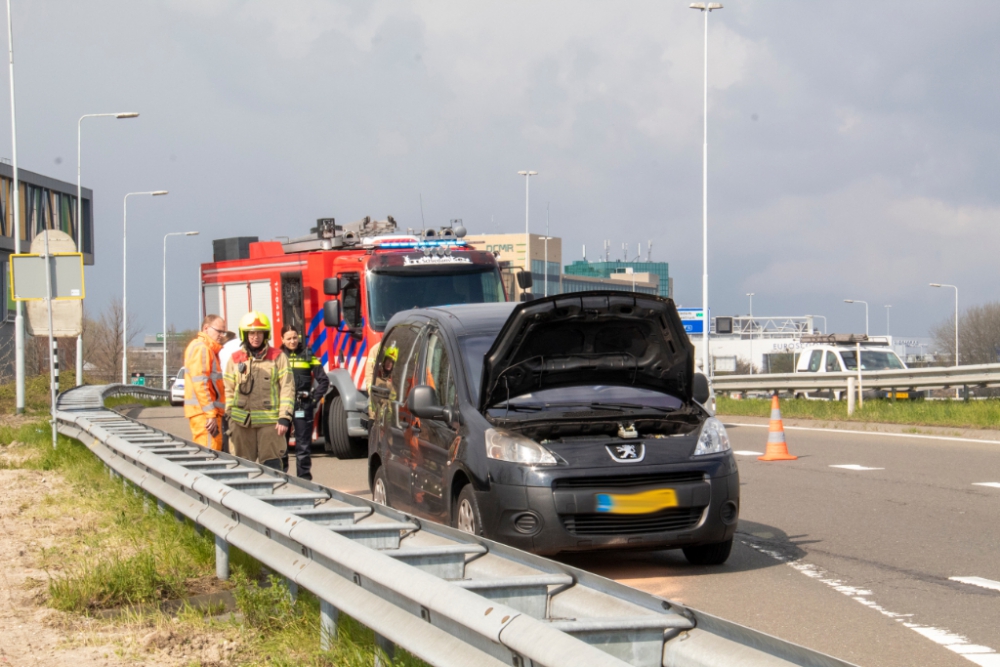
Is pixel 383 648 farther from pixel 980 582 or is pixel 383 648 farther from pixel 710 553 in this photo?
pixel 980 582

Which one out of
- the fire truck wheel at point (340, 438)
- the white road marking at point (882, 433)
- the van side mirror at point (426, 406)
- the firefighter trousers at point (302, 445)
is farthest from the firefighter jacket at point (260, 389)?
the white road marking at point (882, 433)

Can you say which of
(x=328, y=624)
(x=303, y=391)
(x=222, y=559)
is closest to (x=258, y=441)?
(x=303, y=391)

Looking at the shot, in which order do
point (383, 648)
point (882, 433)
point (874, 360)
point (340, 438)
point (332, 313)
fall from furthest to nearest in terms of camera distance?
point (874, 360) < point (882, 433) < point (340, 438) < point (332, 313) < point (383, 648)

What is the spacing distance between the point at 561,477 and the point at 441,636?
11.5 feet

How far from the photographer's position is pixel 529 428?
794 cm

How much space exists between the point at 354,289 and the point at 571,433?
9.81 metres

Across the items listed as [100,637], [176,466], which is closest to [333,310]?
[176,466]

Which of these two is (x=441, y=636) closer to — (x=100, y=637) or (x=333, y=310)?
(x=100, y=637)

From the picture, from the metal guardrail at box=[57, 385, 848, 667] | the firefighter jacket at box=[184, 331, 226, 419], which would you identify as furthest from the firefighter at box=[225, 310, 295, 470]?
the metal guardrail at box=[57, 385, 848, 667]

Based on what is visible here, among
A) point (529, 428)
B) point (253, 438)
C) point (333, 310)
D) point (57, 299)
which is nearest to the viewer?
point (529, 428)

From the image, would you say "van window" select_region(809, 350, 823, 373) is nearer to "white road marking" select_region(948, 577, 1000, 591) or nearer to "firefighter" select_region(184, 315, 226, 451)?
"firefighter" select_region(184, 315, 226, 451)

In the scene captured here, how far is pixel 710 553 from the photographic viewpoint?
8.30m

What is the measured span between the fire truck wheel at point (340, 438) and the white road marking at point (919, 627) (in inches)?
375

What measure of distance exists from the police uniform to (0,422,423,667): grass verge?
5.80ft
